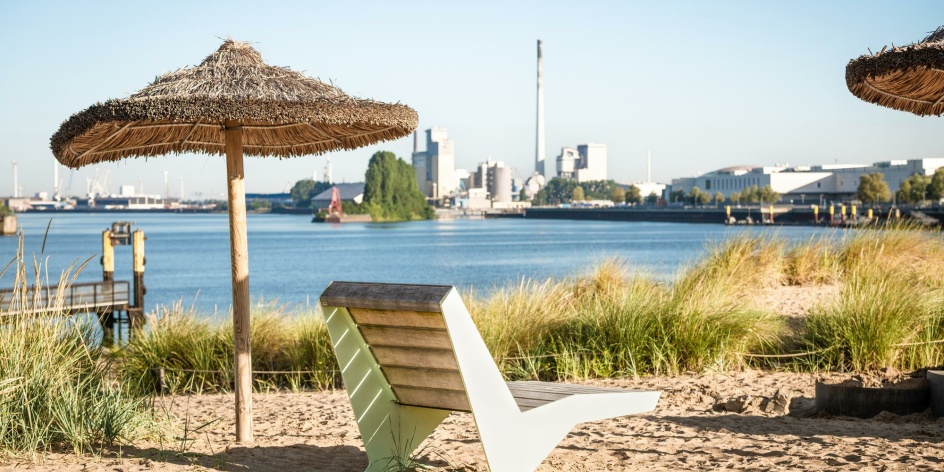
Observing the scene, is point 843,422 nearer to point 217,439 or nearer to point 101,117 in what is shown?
point 217,439

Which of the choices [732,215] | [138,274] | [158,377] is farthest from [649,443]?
[732,215]

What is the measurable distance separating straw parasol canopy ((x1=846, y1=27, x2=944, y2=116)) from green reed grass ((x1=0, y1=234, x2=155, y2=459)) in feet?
12.8

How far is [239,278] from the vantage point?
4.89 metres

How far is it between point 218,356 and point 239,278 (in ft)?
12.4

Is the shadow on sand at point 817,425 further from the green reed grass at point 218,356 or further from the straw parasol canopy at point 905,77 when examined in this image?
the green reed grass at point 218,356

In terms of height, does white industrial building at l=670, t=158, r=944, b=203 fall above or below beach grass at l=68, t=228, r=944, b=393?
above

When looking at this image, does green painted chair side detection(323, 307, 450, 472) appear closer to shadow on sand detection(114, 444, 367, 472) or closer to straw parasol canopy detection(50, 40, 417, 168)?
shadow on sand detection(114, 444, 367, 472)

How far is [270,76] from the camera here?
4750 millimetres

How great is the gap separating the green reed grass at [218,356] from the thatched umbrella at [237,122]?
2475 millimetres

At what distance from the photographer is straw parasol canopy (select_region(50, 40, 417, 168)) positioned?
439cm

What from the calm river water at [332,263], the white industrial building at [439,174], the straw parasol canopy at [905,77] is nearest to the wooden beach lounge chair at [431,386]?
the straw parasol canopy at [905,77]

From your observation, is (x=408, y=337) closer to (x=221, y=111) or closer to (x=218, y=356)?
(x=221, y=111)

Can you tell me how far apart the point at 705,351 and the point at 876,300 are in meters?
1.34

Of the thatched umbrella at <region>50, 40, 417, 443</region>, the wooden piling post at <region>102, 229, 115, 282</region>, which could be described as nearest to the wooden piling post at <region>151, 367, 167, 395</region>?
the thatched umbrella at <region>50, 40, 417, 443</region>
